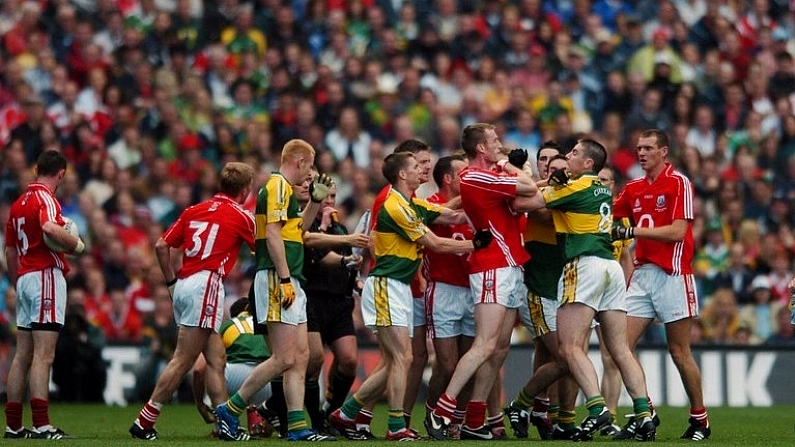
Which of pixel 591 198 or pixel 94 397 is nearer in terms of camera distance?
pixel 591 198

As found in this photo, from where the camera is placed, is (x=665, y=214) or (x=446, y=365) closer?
(x=665, y=214)

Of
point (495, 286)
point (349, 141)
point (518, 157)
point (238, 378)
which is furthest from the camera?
point (349, 141)

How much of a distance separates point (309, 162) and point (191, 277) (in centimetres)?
144

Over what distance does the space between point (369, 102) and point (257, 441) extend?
9847 mm

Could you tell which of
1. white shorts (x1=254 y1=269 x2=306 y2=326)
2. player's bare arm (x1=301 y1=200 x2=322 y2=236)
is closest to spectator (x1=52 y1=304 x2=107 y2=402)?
player's bare arm (x1=301 y1=200 x2=322 y2=236)

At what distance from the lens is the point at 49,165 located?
1395 cm

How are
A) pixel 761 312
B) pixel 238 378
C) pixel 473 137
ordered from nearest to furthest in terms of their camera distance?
pixel 473 137
pixel 238 378
pixel 761 312

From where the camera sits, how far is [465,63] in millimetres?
22953

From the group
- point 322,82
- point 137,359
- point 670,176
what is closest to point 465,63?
point 322,82

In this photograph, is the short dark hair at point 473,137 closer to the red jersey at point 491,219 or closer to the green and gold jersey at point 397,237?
the red jersey at point 491,219

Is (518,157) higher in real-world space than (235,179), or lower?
higher

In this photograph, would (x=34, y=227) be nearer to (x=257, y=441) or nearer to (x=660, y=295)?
(x=257, y=441)

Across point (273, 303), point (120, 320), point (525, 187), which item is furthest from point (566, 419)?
point (120, 320)

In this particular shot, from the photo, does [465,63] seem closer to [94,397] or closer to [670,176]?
[94,397]
